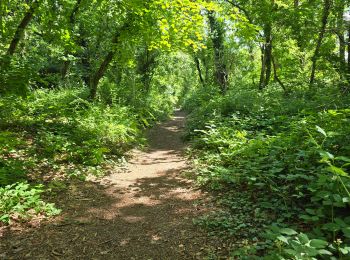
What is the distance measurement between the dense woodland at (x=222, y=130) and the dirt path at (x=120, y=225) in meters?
0.39

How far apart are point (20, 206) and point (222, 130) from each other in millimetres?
5687

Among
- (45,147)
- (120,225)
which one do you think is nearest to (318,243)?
(120,225)

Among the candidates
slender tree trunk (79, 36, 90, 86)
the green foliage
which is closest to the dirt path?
the green foliage

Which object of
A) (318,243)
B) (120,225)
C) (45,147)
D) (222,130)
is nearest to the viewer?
(318,243)

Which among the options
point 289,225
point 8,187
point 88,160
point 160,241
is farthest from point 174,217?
point 88,160

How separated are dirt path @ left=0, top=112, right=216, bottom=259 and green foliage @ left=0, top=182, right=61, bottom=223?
0.79ft

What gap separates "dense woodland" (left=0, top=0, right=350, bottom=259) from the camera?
133 inches

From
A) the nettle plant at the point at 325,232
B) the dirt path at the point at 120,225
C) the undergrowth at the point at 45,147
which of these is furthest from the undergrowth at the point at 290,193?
the undergrowth at the point at 45,147

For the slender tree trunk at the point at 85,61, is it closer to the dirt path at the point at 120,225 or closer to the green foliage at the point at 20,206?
the dirt path at the point at 120,225

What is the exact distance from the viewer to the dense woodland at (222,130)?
3.39m

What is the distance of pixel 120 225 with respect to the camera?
4.38m

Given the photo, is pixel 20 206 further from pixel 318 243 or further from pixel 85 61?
A: pixel 85 61

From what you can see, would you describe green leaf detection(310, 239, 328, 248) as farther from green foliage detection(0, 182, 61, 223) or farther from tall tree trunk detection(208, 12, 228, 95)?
tall tree trunk detection(208, 12, 228, 95)

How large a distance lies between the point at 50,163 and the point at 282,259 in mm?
5557
